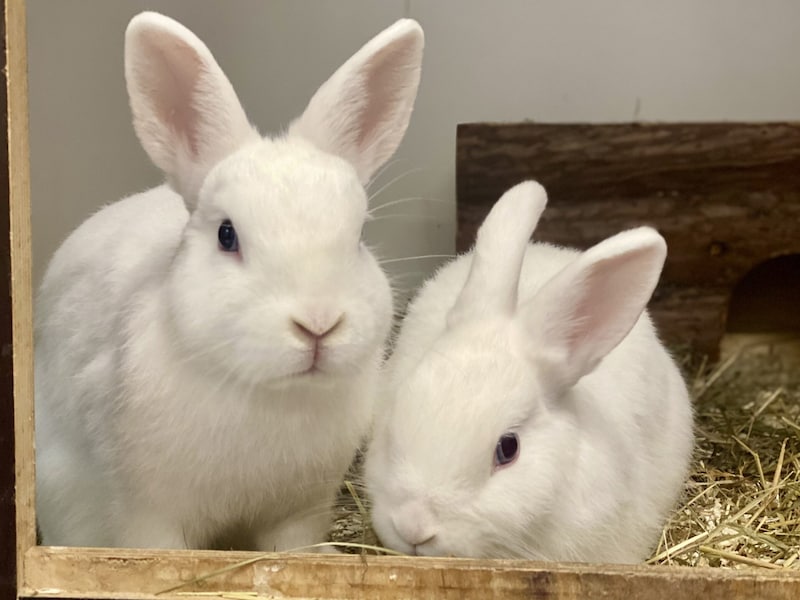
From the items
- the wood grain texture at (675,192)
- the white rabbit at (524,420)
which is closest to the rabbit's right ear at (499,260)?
the white rabbit at (524,420)

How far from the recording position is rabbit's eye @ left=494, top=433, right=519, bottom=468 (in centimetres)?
187

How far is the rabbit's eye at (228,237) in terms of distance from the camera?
5.90 feet

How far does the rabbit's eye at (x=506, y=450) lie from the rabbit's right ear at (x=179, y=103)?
0.78 m

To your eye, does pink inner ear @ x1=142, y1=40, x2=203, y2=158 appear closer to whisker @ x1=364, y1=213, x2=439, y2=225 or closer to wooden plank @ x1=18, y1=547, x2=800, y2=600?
whisker @ x1=364, y1=213, x2=439, y2=225

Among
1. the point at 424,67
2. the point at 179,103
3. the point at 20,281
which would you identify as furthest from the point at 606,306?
the point at 20,281

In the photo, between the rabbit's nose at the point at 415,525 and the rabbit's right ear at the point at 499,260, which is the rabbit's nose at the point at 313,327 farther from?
the rabbit's right ear at the point at 499,260

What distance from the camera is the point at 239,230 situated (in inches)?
70.0

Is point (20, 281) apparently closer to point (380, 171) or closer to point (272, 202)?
point (272, 202)

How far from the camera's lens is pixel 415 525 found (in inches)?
70.1

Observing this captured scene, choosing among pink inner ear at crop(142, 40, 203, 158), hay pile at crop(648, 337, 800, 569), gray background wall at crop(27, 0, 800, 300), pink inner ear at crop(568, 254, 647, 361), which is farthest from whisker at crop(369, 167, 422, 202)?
hay pile at crop(648, 337, 800, 569)

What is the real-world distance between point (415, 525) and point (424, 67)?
104 cm

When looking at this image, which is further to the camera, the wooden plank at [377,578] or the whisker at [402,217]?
the whisker at [402,217]

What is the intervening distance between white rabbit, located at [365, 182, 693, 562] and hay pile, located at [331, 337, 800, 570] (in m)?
0.13

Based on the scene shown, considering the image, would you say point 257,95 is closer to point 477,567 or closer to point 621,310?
point 621,310
